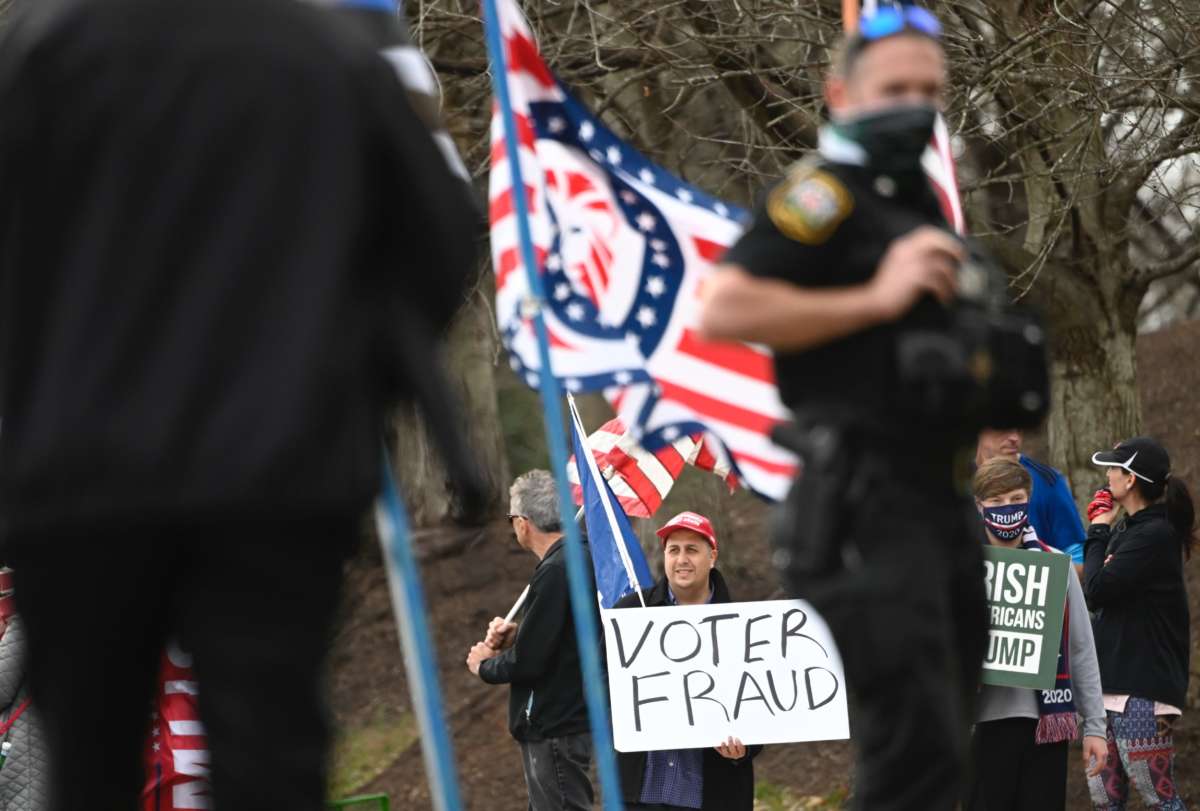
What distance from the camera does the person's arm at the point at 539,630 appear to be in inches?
356

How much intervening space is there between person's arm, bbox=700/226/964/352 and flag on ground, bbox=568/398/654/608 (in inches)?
209

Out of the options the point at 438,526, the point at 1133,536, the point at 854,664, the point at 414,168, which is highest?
the point at 438,526

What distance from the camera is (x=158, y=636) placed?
319 centimetres

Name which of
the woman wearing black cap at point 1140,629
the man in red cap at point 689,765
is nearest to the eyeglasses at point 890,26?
the man in red cap at point 689,765

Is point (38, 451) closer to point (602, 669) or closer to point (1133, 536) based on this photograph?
point (602, 669)

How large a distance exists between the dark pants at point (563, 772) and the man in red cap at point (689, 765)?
328 mm

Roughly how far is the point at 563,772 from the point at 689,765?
757mm

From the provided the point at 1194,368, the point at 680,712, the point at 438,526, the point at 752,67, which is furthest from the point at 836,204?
the point at 1194,368

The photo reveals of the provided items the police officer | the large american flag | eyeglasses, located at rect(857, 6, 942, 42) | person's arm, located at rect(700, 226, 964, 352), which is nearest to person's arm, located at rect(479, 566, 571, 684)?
the large american flag

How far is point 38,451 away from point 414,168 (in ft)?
2.40

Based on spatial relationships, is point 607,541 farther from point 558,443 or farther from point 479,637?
point 479,637

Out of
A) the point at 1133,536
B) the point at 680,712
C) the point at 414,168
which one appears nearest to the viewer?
the point at 414,168

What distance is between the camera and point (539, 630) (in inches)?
356

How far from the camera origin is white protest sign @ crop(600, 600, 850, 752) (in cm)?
867
